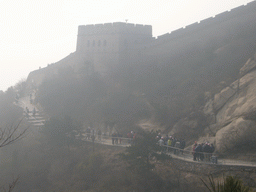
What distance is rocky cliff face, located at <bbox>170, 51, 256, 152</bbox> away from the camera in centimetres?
1692

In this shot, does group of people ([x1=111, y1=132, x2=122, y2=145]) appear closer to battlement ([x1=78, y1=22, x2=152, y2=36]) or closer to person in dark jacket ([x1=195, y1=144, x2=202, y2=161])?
person in dark jacket ([x1=195, y1=144, x2=202, y2=161])

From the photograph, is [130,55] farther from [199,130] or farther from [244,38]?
[199,130]

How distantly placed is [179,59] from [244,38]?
6.53m

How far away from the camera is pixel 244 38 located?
2636 centimetres

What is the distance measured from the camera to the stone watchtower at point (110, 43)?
35.5 m

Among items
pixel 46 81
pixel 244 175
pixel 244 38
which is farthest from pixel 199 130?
pixel 46 81

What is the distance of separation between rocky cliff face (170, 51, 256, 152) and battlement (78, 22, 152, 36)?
55.1 ft

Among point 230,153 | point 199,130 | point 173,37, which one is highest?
point 173,37

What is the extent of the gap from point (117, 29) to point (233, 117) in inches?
812

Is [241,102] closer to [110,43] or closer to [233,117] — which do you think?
[233,117]

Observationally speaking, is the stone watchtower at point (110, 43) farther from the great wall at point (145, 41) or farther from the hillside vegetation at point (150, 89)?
the hillside vegetation at point (150, 89)

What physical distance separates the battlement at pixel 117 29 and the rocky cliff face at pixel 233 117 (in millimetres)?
16781

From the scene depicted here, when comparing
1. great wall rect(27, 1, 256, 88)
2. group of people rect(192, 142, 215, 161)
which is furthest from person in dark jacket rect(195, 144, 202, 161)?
great wall rect(27, 1, 256, 88)

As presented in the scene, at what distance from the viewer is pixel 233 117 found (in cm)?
1838
